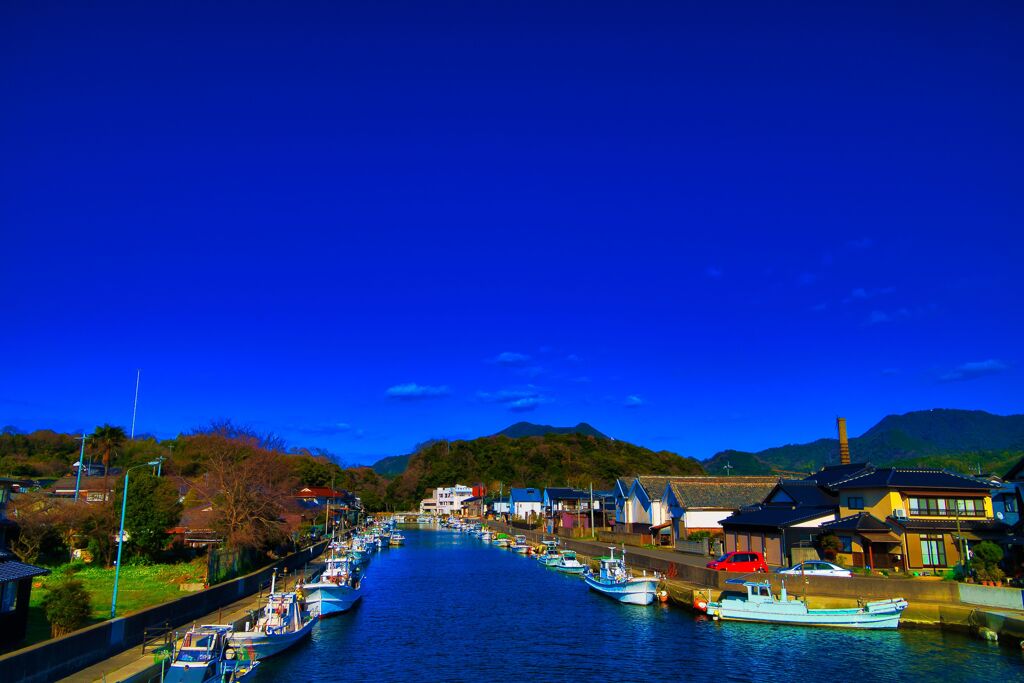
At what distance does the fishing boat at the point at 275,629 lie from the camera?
3009 centimetres

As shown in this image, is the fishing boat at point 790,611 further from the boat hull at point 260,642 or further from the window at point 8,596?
the window at point 8,596

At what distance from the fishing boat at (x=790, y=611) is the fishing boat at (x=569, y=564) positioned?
92.9 ft

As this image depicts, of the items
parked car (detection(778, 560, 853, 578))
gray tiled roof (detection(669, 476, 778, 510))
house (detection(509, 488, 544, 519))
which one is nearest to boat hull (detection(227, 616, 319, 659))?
parked car (detection(778, 560, 853, 578))

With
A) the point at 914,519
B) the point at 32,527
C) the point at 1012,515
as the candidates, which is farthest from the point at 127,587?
the point at 1012,515

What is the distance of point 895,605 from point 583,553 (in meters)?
44.5

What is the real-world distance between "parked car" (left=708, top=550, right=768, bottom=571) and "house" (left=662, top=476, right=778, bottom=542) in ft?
42.5

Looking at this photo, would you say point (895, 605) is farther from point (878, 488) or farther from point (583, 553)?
point (583, 553)

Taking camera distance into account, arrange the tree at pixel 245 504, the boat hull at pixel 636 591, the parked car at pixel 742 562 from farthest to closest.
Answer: the tree at pixel 245 504, the boat hull at pixel 636 591, the parked car at pixel 742 562

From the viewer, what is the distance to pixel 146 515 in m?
46.6

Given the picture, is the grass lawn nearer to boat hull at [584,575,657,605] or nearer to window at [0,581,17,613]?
window at [0,581,17,613]

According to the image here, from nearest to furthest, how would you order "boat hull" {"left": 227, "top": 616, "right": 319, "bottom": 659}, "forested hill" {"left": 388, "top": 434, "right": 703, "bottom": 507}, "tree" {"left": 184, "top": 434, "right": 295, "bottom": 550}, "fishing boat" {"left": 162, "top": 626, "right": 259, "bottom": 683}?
"fishing boat" {"left": 162, "top": 626, "right": 259, "bottom": 683}
"boat hull" {"left": 227, "top": 616, "right": 319, "bottom": 659}
"tree" {"left": 184, "top": 434, "right": 295, "bottom": 550}
"forested hill" {"left": 388, "top": 434, "right": 703, "bottom": 507}

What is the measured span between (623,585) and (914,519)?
1955cm

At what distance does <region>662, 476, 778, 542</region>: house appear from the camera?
6391 centimetres

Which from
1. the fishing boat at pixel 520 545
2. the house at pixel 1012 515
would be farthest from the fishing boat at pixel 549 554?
the house at pixel 1012 515
